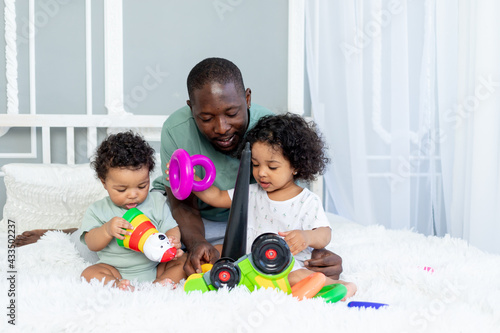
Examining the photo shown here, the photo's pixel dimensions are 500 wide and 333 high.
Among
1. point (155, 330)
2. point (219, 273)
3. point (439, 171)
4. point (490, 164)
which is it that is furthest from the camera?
point (439, 171)

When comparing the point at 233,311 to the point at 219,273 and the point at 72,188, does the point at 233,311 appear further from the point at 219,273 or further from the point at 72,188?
the point at 72,188

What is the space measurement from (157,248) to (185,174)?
0.19 metres

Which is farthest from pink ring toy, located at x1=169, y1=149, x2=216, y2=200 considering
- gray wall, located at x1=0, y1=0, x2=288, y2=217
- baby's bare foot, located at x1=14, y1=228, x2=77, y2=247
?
gray wall, located at x1=0, y1=0, x2=288, y2=217

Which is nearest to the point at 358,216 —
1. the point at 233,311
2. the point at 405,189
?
the point at 405,189

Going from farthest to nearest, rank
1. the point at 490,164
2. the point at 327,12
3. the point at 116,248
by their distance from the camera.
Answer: the point at 327,12 → the point at 490,164 → the point at 116,248

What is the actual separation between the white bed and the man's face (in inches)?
17.3

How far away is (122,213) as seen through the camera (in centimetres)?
134

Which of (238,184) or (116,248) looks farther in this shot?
(116,248)

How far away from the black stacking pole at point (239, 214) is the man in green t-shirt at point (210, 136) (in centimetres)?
9

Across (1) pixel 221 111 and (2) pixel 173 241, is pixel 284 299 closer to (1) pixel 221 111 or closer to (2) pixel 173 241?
(2) pixel 173 241

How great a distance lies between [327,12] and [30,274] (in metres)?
1.63

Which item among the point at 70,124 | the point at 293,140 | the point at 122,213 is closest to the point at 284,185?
the point at 293,140

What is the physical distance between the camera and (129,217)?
1.20m

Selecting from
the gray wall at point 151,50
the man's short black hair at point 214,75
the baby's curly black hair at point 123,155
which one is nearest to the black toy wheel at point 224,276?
the baby's curly black hair at point 123,155
